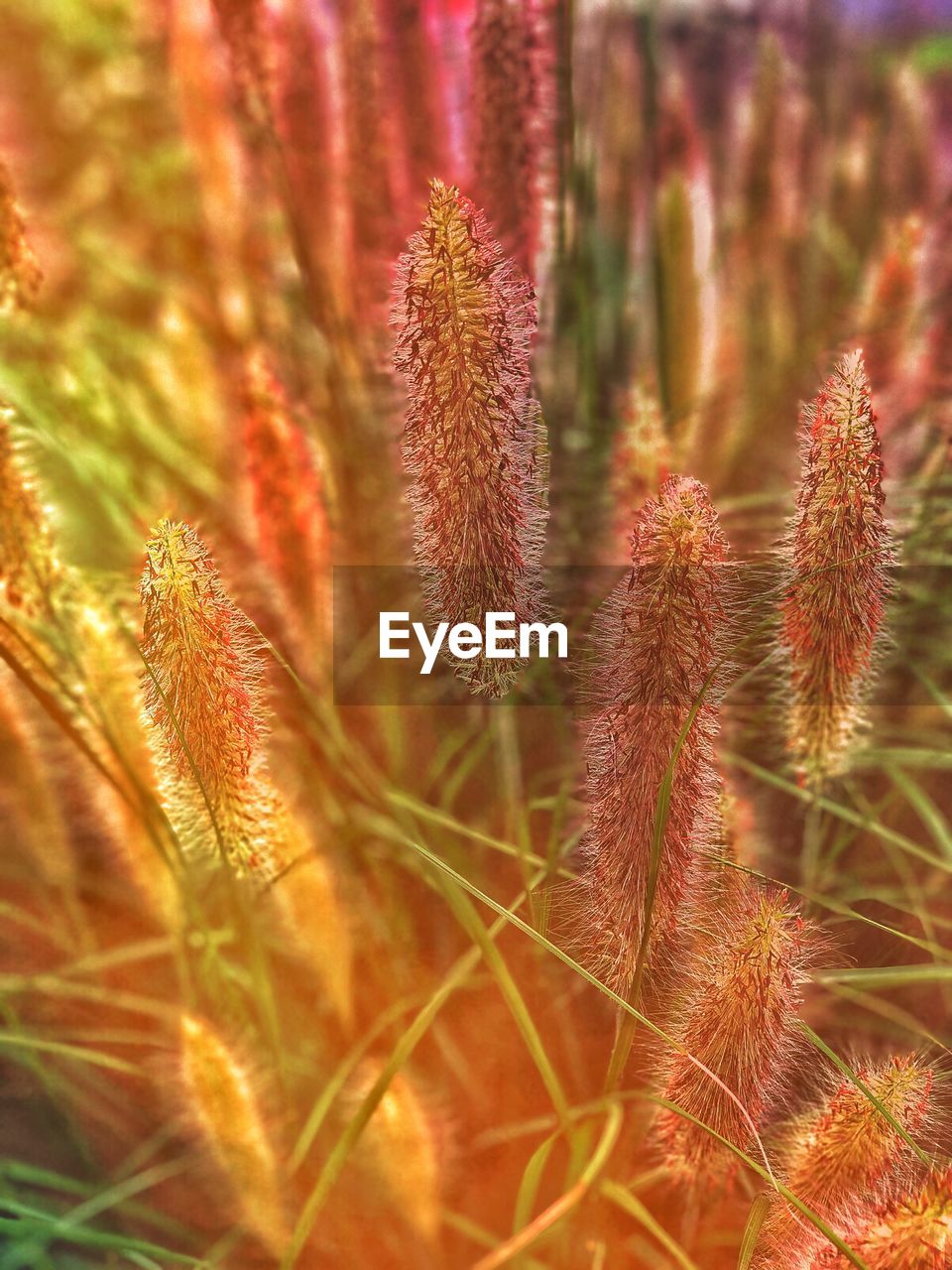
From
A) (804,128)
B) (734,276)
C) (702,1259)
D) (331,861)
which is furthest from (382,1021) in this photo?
(804,128)

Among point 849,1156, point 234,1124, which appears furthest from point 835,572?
point 234,1124

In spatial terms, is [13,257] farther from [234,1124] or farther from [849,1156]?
[849,1156]

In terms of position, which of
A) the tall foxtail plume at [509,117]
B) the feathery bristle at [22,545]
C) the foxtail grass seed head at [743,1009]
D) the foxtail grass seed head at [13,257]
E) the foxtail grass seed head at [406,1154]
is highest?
the tall foxtail plume at [509,117]

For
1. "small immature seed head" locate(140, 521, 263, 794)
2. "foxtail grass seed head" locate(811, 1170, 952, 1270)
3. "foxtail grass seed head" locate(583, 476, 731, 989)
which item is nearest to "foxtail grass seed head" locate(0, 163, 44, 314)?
"small immature seed head" locate(140, 521, 263, 794)

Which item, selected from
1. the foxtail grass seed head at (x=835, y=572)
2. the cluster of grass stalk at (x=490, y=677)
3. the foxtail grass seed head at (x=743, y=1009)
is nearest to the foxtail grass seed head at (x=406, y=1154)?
the cluster of grass stalk at (x=490, y=677)

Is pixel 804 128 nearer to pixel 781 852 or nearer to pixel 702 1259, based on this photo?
pixel 781 852

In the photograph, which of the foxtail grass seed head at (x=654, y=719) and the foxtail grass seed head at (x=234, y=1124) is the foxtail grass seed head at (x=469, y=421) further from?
the foxtail grass seed head at (x=234, y=1124)

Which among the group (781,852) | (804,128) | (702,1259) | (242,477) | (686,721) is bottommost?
(702,1259)
